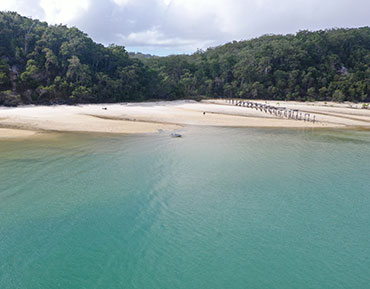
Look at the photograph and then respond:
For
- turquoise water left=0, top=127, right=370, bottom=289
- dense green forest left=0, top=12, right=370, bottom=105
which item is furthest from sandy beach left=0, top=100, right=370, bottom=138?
turquoise water left=0, top=127, right=370, bottom=289

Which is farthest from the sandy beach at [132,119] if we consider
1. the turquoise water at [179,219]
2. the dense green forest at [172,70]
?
the turquoise water at [179,219]

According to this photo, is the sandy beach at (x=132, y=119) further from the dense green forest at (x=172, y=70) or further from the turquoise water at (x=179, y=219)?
the turquoise water at (x=179, y=219)

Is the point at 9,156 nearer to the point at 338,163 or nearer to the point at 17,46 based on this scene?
the point at 338,163

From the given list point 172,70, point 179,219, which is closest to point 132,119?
point 179,219

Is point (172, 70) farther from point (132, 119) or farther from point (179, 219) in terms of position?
point (179, 219)

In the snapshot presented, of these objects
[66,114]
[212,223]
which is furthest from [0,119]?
[212,223]
